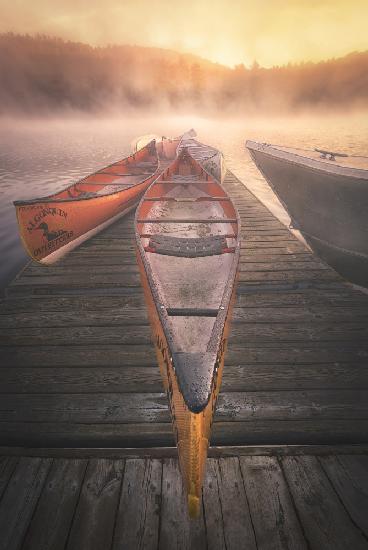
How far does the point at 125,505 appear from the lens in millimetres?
2730

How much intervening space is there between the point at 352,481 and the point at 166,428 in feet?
6.95

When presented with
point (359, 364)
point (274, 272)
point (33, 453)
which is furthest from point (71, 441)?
point (274, 272)

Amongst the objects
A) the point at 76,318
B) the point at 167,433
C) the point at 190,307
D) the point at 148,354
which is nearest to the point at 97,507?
the point at 167,433

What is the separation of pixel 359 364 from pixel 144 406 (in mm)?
3353

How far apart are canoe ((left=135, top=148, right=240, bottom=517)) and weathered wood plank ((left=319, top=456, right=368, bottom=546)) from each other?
1.57 metres

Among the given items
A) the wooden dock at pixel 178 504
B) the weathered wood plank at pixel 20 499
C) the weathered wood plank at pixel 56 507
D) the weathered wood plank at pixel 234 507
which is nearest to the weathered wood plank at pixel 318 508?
the wooden dock at pixel 178 504

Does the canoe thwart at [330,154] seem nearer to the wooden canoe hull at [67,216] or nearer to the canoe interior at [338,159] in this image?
the canoe interior at [338,159]

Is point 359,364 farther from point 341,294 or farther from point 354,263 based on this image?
point 354,263

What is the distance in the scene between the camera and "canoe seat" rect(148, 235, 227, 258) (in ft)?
17.7

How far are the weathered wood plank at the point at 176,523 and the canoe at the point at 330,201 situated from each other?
6020mm

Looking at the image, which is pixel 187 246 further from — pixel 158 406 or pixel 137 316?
A: pixel 158 406

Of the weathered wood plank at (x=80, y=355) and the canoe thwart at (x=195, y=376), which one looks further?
the weathered wood plank at (x=80, y=355)

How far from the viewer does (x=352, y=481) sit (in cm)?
292

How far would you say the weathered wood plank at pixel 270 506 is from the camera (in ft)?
8.21
